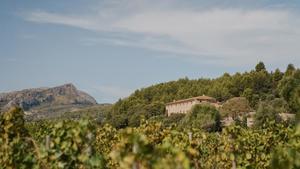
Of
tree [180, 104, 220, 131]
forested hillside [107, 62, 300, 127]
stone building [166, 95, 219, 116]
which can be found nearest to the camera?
tree [180, 104, 220, 131]

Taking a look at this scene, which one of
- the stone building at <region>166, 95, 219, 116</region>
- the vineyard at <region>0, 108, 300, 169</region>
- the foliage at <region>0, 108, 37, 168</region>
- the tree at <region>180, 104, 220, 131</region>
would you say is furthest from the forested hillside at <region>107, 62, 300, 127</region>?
the foliage at <region>0, 108, 37, 168</region>

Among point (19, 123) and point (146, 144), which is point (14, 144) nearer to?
point (19, 123)

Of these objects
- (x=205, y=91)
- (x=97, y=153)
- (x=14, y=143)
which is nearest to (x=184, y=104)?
(x=205, y=91)

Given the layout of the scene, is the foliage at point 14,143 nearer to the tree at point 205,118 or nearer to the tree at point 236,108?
the tree at point 205,118

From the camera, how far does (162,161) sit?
4223mm

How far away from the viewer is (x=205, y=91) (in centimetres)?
10144

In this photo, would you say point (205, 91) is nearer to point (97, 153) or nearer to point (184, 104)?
point (184, 104)

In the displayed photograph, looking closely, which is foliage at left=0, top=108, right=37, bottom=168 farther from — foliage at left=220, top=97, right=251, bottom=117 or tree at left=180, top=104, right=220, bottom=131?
foliage at left=220, top=97, right=251, bottom=117

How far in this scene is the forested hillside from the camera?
8490 cm

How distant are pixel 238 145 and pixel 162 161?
5.15 metres

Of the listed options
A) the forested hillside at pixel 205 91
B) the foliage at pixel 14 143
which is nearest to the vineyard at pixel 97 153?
the foliage at pixel 14 143

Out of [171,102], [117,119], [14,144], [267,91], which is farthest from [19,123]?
[171,102]

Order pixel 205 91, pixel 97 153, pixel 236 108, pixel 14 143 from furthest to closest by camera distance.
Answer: pixel 205 91
pixel 236 108
pixel 97 153
pixel 14 143

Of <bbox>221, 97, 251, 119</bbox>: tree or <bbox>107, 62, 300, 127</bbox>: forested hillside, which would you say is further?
<bbox>107, 62, 300, 127</bbox>: forested hillside
